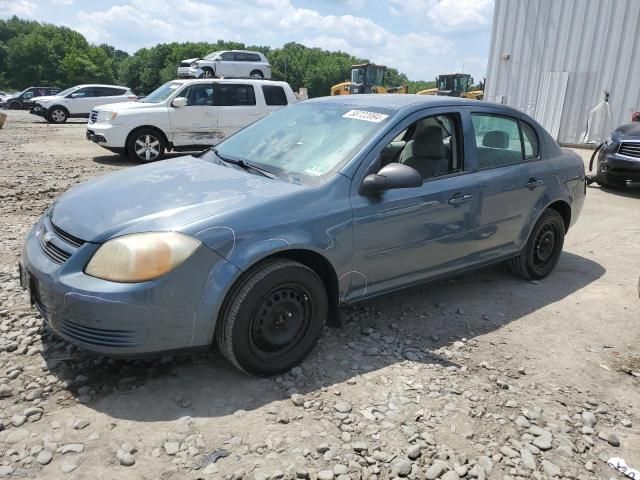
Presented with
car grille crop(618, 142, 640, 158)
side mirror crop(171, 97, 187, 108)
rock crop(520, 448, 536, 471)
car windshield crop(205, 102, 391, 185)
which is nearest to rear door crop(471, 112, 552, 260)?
car windshield crop(205, 102, 391, 185)

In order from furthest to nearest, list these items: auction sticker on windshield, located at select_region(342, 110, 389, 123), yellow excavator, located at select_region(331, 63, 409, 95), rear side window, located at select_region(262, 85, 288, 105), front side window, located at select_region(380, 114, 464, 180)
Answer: yellow excavator, located at select_region(331, 63, 409, 95) < rear side window, located at select_region(262, 85, 288, 105) < front side window, located at select_region(380, 114, 464, 180) < auction sticker on windshield, located at select_region(342, 110, 389, 123)

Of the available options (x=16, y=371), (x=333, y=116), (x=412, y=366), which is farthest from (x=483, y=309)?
(x=16, y=371)

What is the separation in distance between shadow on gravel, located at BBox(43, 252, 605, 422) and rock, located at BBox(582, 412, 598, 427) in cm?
84

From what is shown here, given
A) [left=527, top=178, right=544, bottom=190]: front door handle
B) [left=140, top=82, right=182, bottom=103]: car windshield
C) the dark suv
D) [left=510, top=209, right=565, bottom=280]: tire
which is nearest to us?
[left=527, top=178, right=544, bottom=190]: front door handle

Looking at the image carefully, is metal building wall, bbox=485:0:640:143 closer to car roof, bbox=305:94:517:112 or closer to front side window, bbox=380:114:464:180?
car roof, bbox=305:94:517:112

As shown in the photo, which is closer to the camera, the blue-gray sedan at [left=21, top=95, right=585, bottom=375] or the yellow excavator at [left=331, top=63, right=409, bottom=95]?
the blue-gray sedan at [left=21, top=95, right=585, bottom=375]

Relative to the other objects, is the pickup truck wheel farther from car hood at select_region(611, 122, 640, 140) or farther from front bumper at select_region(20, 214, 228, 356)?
front bumper at select_region(20, 214, 228, 356)

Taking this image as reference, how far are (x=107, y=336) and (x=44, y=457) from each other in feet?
1.90

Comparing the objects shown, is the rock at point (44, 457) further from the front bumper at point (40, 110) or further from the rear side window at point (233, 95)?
the front bumper at point (40, 110)

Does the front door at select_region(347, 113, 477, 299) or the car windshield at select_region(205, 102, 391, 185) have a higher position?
the car windshield at select_region(205, 102, 391, 185)

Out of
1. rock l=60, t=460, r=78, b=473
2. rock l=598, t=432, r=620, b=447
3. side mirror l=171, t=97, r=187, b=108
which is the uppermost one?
side mirror l=171, t=97, r=187, b=108

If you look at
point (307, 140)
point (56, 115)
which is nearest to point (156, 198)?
point (307, 140)

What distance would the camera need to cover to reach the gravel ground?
238 centimetres

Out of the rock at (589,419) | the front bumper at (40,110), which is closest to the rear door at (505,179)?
the rock at (589,419)
